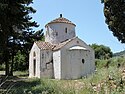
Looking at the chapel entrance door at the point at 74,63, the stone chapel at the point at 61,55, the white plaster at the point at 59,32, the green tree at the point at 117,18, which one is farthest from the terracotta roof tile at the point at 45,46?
the green tree at the point at 117,18

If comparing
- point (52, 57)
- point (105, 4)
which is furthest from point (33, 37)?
point (105, 4)

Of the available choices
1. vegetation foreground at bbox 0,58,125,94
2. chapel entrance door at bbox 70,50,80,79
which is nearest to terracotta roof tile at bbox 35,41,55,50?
chapel entrance door at bbox 70,50,80,79

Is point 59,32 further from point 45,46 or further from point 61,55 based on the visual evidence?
point 61,55

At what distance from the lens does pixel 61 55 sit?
32.8 m

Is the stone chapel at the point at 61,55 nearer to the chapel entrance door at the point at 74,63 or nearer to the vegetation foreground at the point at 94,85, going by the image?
the chapel entrance door at the point at 74,63

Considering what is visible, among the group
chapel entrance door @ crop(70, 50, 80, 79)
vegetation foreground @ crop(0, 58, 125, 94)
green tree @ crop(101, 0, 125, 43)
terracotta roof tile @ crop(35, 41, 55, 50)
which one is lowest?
vegetation foreground @ crop(0, 58, 125, 94)

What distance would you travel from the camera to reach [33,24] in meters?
41.1

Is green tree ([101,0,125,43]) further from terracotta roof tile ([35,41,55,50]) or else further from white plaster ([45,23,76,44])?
white plaster ([45,23,76,44])

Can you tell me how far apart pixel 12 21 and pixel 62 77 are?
41.6 feet

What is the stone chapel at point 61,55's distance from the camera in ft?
107

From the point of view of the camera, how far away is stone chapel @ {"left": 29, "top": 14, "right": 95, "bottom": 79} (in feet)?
107

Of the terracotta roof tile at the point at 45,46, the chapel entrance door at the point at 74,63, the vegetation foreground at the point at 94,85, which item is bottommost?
the vegetation foreground at the point at 94,85

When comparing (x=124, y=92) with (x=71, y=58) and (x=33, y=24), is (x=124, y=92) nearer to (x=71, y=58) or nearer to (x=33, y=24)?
(x=71, y=58)

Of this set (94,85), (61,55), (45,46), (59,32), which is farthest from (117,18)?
(94,85)
